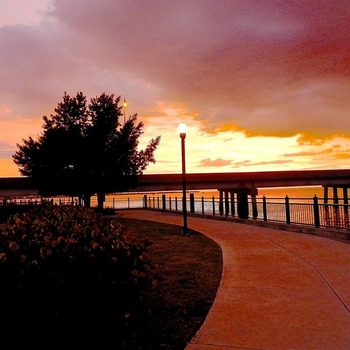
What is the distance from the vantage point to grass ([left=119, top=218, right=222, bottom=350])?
394 cm

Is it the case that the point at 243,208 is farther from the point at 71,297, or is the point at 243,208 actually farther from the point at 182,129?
the point at 71,297

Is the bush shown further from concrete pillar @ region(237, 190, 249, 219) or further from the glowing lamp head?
concrete pillar @ region(237, 190, 249, 219)

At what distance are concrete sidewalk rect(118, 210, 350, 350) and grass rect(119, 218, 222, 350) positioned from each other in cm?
19

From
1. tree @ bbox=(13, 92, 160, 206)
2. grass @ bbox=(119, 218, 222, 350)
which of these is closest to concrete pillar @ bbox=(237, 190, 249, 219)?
grass @ bbox=(119, 218, 222, 350)

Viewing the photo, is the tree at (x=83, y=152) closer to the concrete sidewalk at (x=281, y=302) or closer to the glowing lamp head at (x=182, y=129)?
the glowing lamp head at (x=182, y=129)

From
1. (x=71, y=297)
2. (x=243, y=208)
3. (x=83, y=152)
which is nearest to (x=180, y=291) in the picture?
(x=71, y=297)

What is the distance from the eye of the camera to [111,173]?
30.2 m

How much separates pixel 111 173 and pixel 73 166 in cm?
346

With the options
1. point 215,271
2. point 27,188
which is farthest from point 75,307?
point 27,188

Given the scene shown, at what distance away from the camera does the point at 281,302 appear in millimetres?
5188

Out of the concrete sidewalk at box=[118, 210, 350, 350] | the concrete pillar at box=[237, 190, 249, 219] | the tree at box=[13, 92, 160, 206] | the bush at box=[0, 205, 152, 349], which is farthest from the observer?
the tree at box=[13, 92, 160, 206]

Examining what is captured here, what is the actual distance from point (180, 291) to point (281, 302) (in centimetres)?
169

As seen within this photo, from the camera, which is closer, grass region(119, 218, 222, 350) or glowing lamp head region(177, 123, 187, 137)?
grass region(119, 218, 222, 350)

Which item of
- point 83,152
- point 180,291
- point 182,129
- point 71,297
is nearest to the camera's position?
point 71,297
